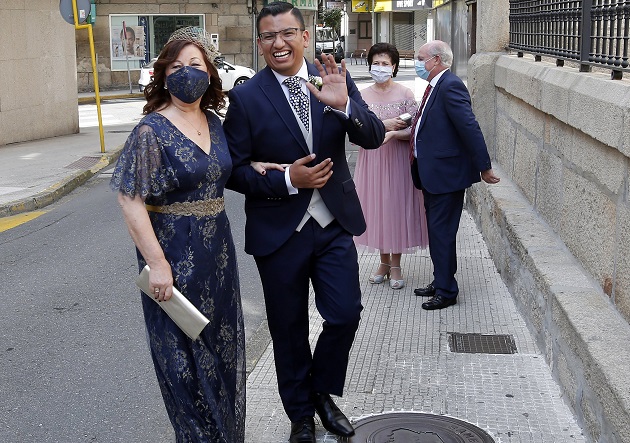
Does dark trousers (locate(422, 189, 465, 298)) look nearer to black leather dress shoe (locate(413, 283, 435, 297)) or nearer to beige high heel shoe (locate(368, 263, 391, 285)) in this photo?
black leather dress shoe (locate(413, 283, 435, 297))

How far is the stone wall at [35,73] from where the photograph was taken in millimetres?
17266

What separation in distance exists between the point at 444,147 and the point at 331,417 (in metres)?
2.84

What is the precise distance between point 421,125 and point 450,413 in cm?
268

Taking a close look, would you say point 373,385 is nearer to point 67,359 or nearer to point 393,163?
point 67,359

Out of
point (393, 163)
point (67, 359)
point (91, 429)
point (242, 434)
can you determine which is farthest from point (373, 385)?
point (393, 163)

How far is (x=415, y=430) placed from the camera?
14.9ft

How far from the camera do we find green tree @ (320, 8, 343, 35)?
229ft

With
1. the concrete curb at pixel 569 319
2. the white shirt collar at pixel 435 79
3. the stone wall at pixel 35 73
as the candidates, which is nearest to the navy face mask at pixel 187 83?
the concrete curb at pixel 569 319

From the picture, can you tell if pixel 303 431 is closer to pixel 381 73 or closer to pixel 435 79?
pixel 435 79

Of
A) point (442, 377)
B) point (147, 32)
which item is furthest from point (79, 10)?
point (147, 32)

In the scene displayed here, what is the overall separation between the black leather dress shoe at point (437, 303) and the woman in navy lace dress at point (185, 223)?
2.92 m

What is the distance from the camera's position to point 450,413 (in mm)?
4781

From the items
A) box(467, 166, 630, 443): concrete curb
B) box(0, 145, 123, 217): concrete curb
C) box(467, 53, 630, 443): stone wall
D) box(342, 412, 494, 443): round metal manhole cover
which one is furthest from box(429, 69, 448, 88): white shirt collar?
box(0, 145, 123, 217): concrete curb

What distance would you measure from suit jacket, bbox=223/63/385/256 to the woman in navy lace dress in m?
0.21
